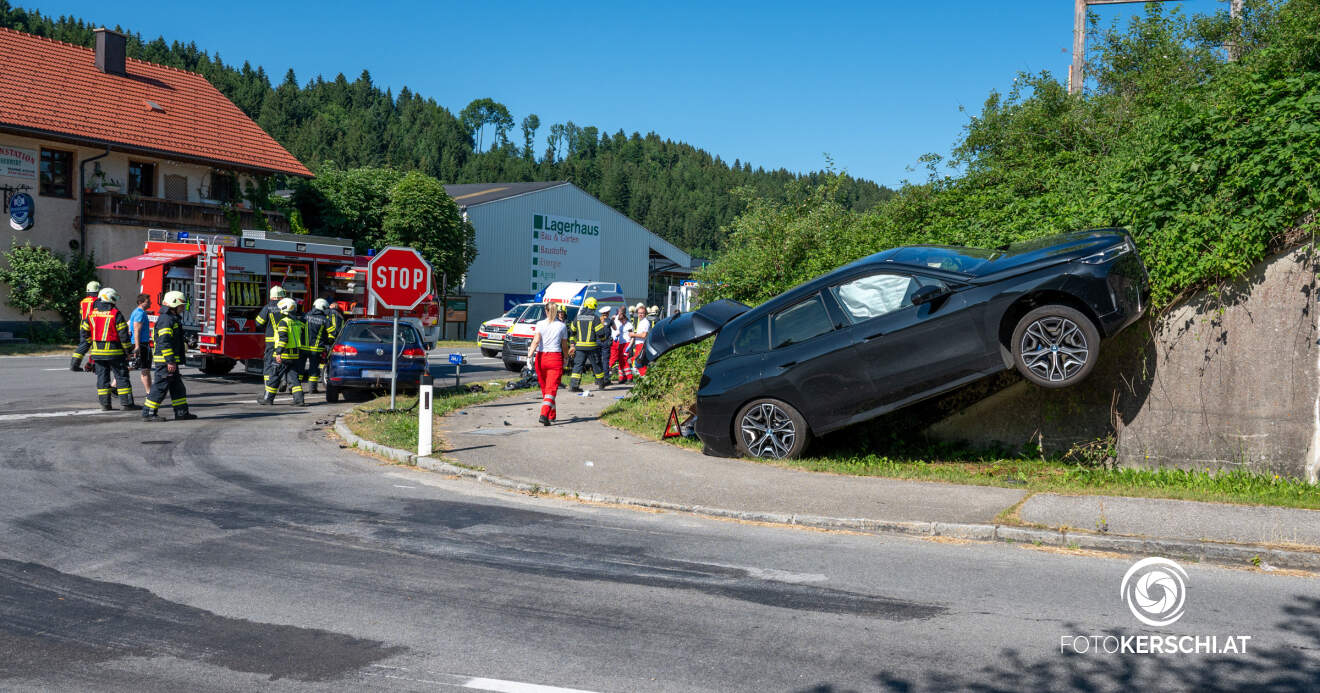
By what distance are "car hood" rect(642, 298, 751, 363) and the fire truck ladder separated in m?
12.2

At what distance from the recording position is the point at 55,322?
3075cm

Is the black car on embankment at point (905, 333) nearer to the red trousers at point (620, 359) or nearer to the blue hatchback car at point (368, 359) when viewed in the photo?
the blue hatchback car at point (368, 359)

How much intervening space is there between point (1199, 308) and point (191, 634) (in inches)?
332

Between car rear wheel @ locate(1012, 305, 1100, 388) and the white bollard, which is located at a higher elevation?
car rear wheel @ locate(1012, 305, 1100, 388)

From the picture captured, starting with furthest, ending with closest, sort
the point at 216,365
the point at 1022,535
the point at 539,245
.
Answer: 1. the point at 539,245
2. the point at 216,365
3. the point at 1022,535

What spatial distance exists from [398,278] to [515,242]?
40067 millimetres

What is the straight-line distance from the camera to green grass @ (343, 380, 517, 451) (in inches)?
475

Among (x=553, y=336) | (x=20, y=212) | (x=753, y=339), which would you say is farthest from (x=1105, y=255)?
(x=20, y=212)

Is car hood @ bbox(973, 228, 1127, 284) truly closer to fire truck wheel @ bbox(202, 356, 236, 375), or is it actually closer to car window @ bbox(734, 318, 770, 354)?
car window @ bbox(734, 318, 770, 354)

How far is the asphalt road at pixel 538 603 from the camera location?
14.8ft

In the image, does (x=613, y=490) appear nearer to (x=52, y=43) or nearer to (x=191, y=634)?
(x=191, y=634)

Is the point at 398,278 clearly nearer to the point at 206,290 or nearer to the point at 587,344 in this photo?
the point at 587,344

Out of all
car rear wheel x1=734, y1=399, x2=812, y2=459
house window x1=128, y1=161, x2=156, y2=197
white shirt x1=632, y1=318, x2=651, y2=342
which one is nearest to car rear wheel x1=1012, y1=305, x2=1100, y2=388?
car rear wheel x1=734, y1=399, x2=812, y2=459

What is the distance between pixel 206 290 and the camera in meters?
20.0
